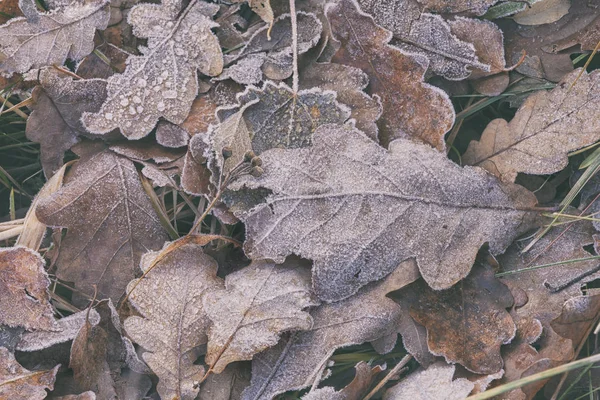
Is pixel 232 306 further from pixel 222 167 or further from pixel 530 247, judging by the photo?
pixel 530 247

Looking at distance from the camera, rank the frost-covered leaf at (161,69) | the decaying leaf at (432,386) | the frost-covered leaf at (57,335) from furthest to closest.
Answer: the frost-covered leaf at (161,69) < the frost-covered leaf at (57,335) < the decaying leaf at (432,386)

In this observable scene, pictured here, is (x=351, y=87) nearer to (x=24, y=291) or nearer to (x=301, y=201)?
(x=301, y=201)

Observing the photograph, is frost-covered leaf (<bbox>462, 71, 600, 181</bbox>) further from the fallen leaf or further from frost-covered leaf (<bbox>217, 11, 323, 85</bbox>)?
frost-covered leaf (<bbox>217, 11, 323, 85</bbox>)

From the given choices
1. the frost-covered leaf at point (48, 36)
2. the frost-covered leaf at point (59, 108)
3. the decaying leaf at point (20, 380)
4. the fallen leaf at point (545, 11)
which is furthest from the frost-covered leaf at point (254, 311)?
the fallen leaf at point (545, 11)

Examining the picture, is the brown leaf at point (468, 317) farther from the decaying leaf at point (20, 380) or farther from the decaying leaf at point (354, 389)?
the decaying leaf at point (20, 380)

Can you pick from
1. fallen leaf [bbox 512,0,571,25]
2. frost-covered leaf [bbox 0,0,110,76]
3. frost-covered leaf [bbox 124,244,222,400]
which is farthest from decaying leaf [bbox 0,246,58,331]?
fallen leaf [bbox 512,0,571,25]

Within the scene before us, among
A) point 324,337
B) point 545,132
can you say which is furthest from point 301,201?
point 545,132
